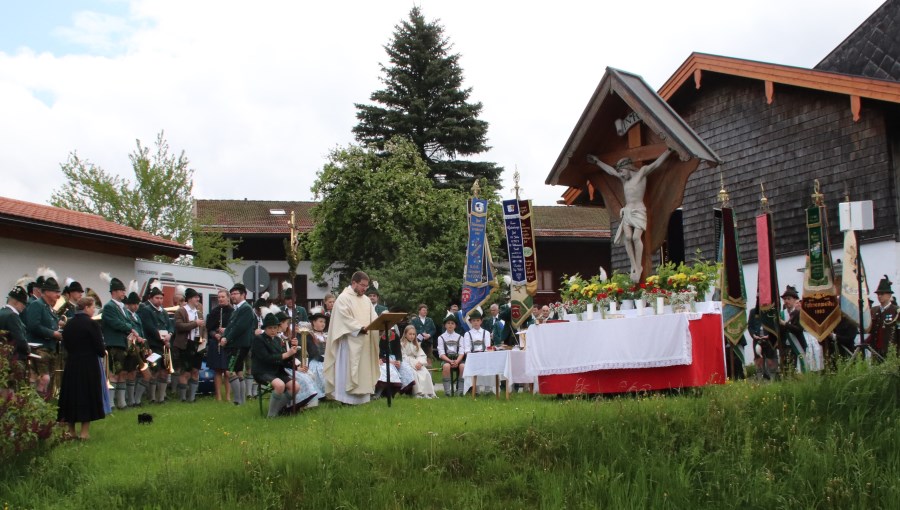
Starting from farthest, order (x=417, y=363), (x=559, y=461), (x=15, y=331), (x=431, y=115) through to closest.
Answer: (x=431, y=115), (x=417, y=363), (x=15, y=331), (x=559, y=461)

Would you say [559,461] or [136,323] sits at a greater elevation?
[136,323]

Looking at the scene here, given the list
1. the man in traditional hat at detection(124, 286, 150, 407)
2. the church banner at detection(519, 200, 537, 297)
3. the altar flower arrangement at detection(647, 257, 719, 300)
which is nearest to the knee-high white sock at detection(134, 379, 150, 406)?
the man in traditional hat at detection(124, 286, 150, 407)

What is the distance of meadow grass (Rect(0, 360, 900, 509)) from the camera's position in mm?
8875

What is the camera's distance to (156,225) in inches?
1569

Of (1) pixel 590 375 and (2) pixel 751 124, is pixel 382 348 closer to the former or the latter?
(1) pixel 590 375

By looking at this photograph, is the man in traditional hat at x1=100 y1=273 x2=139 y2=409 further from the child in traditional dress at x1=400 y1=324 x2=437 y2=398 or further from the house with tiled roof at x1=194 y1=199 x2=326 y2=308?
the house with tiled roof at x1=194 y1=199 x2=326 y2=308

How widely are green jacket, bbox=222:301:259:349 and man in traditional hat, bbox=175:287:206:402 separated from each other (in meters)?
1.32

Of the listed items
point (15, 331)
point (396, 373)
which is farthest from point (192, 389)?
point (15, 331)

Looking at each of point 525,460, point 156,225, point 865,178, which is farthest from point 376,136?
point 525,460

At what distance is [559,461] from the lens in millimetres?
9539

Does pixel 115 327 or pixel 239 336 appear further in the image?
pixel 239 336

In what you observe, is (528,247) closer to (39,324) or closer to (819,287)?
(819,287)

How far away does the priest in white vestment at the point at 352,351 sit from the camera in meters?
14.9

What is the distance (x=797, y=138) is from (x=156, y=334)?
15250 millimetres
